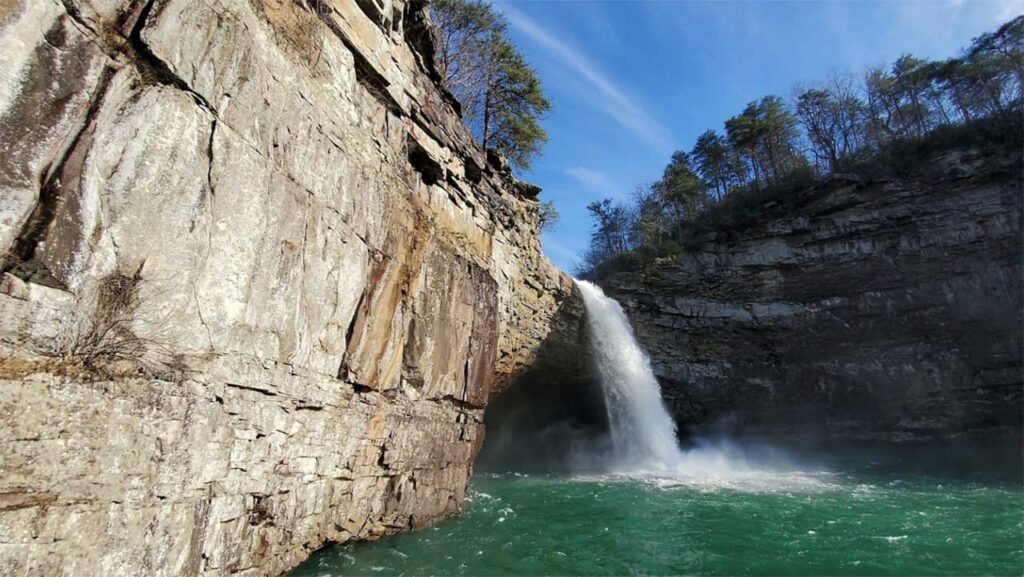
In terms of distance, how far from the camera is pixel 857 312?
20.3 metres

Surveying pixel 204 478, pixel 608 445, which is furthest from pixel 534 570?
pixel 608 445

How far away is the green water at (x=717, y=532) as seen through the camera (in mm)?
7117

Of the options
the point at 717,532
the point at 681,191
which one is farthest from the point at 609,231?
the point at 717,532

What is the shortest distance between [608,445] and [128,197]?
19.9m

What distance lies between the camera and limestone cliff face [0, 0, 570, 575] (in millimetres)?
3850

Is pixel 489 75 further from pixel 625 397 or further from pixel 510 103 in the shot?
pixel 625 397

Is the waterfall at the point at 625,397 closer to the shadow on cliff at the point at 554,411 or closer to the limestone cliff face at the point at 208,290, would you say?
the shadow on cliff at the point at 554,411

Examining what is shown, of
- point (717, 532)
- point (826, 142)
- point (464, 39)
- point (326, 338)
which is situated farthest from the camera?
point (826, 142)

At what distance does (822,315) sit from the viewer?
820 inches

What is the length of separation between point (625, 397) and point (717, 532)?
11097mm

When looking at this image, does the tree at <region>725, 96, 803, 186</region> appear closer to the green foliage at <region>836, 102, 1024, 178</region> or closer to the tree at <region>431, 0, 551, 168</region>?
the green foliage at <region>836, 102, 1024, 178</region>

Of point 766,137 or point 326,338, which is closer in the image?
point 326,338

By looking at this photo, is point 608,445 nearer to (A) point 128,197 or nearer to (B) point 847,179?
(B) point 847,179

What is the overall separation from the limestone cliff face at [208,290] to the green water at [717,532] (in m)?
1.25
